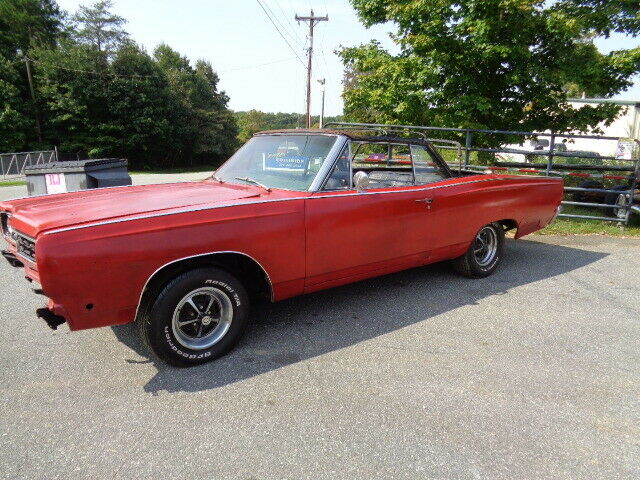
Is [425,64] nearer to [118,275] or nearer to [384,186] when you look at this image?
[384,186]

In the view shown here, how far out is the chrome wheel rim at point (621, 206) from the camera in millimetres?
7929

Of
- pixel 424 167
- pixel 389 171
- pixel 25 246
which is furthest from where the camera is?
pixel 389 171

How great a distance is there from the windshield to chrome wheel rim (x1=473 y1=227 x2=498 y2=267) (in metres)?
2.33

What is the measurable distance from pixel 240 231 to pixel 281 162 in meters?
1.11

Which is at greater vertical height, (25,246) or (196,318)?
(25,246)

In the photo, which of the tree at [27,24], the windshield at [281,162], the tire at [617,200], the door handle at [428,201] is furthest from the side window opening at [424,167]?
the tree at [27,24]

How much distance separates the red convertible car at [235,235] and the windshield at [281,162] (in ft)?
0.04

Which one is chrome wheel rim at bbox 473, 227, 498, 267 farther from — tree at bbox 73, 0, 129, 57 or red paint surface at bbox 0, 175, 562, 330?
tree at bbox 73, 0, 129, 57

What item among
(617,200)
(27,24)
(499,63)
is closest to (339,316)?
(617,200)

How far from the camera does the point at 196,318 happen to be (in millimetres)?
3148

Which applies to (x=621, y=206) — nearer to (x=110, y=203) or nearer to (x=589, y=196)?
(x=589, y=196)

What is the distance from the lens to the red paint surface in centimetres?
262

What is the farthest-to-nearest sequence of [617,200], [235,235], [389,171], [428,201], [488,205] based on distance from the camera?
[617,200] < [389,171] < [488,205] < [428,201] < [235,235]

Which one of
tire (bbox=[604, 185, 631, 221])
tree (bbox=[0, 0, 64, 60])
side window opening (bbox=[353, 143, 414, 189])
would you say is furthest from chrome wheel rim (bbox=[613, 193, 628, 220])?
tree (bbox=[0, 0, 64, 60])
